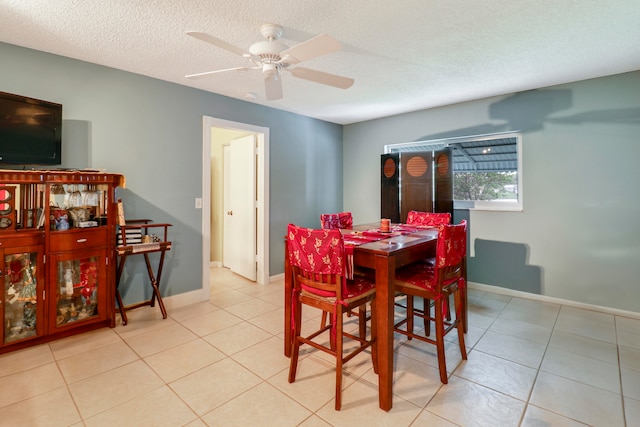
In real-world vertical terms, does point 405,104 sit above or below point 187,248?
above

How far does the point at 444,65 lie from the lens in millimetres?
2891

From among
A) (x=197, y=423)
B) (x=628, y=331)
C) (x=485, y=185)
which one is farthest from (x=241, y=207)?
(x=628, y=331)

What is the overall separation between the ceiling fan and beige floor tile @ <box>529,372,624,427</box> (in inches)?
98.3

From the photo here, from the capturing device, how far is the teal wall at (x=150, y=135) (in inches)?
105

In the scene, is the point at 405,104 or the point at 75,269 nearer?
the point at 75,269

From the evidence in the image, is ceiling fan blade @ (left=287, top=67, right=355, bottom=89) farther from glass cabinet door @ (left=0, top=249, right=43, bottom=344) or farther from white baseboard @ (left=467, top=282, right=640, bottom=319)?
white baseboard @ (left=467, top=282, right=640, bottom=319)

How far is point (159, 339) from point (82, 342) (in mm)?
608

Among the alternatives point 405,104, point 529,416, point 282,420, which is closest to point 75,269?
point 282,420

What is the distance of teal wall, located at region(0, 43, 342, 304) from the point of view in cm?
266

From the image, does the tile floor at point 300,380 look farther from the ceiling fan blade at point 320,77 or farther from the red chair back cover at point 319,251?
the ceiling fan blade at point 320,77

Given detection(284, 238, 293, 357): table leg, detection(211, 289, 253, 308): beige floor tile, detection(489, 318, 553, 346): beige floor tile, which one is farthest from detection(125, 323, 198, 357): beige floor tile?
detection(489, 318, 553, 346): beige floor tile

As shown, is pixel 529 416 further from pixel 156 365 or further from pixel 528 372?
pixel 156 365

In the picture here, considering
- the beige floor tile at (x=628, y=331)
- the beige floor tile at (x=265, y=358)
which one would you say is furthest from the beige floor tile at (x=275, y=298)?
the beige floor tile at (x=628, y=331)

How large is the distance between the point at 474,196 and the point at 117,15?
426 centimetres
